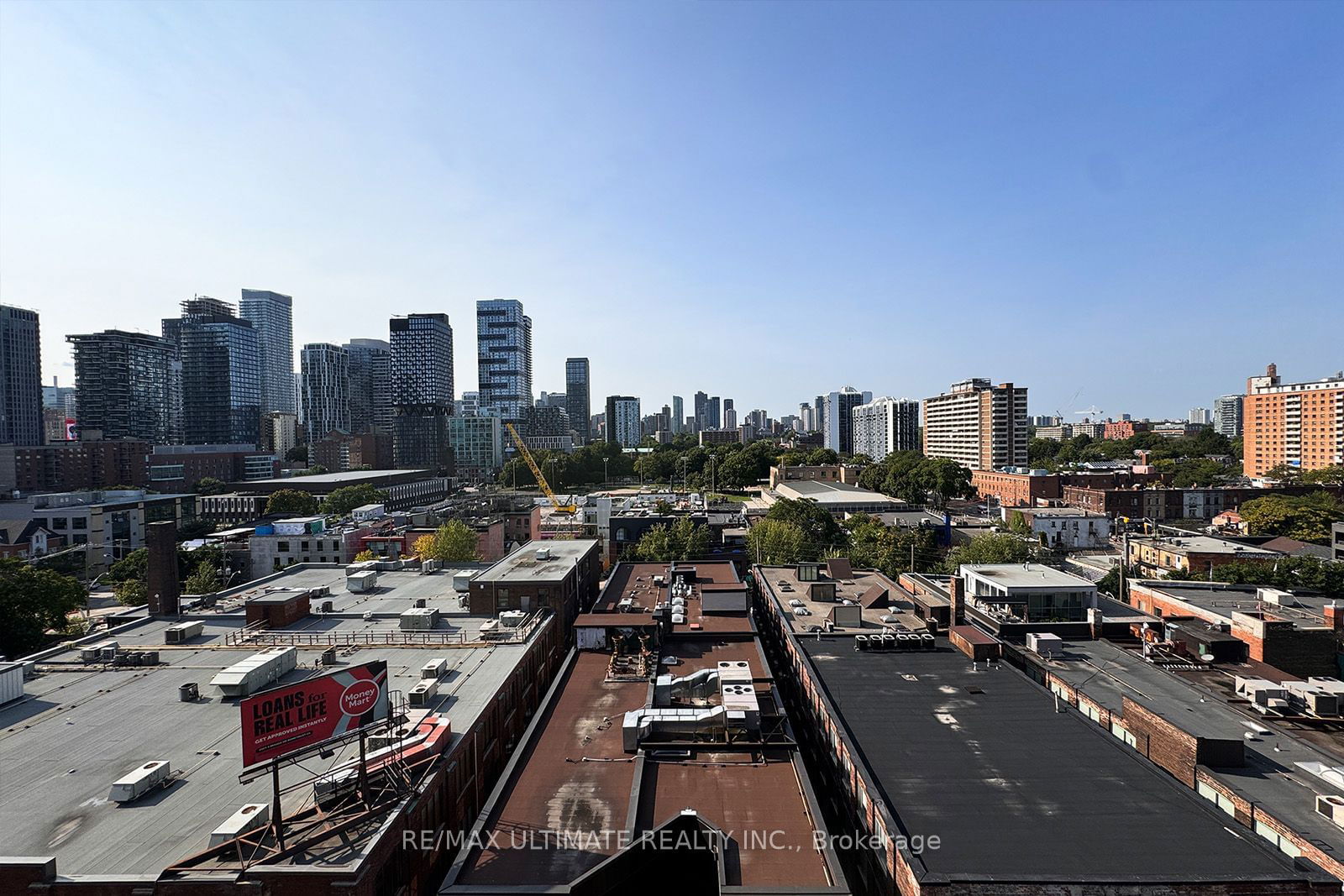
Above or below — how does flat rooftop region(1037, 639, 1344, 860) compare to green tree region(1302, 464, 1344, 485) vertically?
below

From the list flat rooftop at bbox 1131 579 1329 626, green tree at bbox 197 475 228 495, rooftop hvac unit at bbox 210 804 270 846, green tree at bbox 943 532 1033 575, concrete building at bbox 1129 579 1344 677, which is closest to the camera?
rooftop hvac unit at bbox 210 804 270 846

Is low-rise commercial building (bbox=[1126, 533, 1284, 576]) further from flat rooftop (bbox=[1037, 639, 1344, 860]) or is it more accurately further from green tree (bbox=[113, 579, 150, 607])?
green tree (bbox=[113, 579, 150, 607])

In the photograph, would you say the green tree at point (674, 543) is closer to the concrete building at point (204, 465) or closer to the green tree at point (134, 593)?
the green tree at point (134, 593)

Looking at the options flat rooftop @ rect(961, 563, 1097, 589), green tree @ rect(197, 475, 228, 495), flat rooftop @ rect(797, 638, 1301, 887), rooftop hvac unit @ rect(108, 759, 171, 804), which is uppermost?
green tree @ rect(197, 475, 228, 495)

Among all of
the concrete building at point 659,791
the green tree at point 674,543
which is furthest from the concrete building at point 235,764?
the green tree at point 674,543

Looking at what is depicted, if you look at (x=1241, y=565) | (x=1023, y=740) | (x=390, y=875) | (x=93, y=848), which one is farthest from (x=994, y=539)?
(x=93, y=848)

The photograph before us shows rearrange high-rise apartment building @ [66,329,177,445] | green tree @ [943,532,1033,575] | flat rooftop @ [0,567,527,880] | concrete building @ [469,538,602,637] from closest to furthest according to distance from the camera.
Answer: flat rooftop @ [0,567,527,880] → concrete building @ [469,538,602,637] → green tree @ [943,532,1033,575] → high-rise apartment building @ [66,329,177,445]

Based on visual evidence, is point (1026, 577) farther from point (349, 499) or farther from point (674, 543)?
point (349, 499)

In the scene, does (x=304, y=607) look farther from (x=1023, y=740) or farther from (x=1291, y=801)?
(x=1291, y=801)

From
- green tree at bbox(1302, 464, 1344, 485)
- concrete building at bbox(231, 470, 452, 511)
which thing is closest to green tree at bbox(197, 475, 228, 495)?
concrete building at bbox(231, 470, 452, 511)
